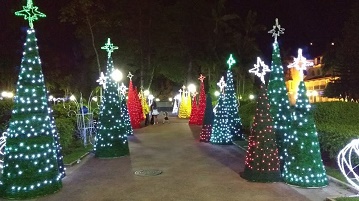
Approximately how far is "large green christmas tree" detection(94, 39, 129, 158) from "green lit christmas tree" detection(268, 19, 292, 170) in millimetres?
5975

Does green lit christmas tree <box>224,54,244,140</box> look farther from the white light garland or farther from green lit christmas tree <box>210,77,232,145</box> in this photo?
the white light garland

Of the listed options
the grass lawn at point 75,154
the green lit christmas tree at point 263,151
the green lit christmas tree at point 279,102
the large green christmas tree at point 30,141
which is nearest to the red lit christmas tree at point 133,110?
the grass lawn at point 75,154

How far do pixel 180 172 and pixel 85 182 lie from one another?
2.93m

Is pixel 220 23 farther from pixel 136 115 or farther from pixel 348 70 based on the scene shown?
pixel 136 115

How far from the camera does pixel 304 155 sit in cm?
980

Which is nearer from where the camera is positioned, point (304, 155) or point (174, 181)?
point (304, 155)

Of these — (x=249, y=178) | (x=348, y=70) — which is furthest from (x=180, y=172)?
(x=348, y=70)

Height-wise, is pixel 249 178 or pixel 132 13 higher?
pixel 132 13

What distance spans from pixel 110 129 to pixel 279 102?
6478 millimetres

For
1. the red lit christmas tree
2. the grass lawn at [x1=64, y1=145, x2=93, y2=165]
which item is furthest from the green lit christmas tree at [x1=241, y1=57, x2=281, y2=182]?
the red lit christmas tree

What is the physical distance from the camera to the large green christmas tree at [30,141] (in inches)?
352

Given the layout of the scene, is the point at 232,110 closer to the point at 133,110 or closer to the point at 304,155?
the point at 304,155

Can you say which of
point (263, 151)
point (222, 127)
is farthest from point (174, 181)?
point (222, 127)

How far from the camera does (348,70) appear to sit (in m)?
31.6
